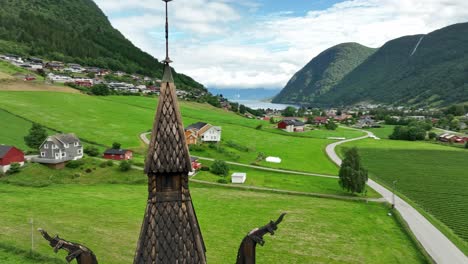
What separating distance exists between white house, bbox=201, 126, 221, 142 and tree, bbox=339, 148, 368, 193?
41868 millimetres

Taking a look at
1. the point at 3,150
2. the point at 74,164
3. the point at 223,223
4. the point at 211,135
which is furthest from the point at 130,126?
the point at 223,223

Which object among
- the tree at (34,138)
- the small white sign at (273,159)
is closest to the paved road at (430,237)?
the small white sign at (273,159)

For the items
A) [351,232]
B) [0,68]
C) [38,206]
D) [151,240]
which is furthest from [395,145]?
[0,68]

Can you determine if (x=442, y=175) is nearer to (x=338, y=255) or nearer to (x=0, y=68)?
(x=338, y=255)

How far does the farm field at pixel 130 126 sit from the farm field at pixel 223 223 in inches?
1024

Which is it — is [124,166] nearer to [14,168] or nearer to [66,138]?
[66,138]

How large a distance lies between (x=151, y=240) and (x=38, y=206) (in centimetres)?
4425

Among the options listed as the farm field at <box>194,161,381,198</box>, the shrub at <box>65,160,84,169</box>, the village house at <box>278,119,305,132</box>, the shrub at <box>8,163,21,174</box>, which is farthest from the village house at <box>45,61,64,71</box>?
the farm field at <box>194,161,381,198</box>

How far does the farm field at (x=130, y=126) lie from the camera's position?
3438 inches

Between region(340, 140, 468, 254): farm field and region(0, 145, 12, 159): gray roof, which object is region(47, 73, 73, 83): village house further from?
region(340, 140, 468, 254): farm field

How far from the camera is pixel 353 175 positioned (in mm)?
60219

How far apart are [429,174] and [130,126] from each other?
83.3 metres

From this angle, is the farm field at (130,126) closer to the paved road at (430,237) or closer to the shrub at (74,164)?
the shrub at (74,164)

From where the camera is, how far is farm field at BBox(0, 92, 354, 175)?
87312 mm
